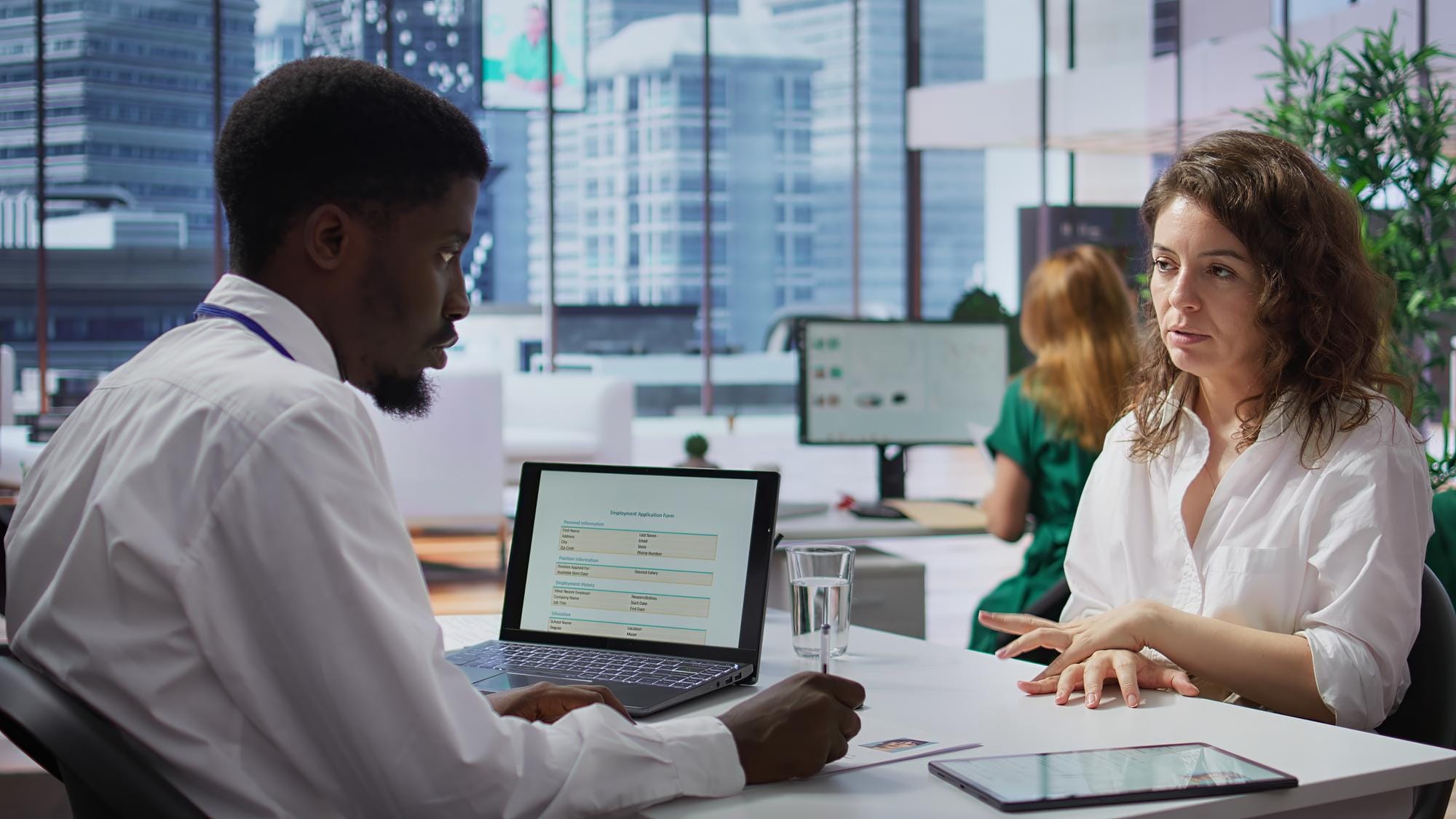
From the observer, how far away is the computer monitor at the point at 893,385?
13.0ft

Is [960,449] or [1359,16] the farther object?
[960,449]

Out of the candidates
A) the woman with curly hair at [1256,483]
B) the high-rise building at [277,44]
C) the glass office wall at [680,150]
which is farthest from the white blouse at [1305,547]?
the high-rise building at [277,44]

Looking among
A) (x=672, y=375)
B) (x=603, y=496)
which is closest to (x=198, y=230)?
(x=672, y=375)

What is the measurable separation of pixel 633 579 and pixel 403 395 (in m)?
0.47

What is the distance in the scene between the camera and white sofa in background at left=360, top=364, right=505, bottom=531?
17.9 ft

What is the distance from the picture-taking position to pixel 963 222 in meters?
10.8

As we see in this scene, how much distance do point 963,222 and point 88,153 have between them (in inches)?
263

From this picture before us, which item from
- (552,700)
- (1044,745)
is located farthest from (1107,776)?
(552,700)

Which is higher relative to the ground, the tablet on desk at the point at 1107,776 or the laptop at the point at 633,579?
the laptop at the point at 633,579

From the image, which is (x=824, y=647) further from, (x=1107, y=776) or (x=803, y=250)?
(x=803, y=250)

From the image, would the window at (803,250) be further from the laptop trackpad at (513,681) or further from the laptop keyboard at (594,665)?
the laptop trackpad at (513,681)

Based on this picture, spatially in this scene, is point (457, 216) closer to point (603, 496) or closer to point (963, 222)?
point (603, 496)

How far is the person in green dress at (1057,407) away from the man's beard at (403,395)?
75.1 inches

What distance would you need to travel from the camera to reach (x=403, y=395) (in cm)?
128
